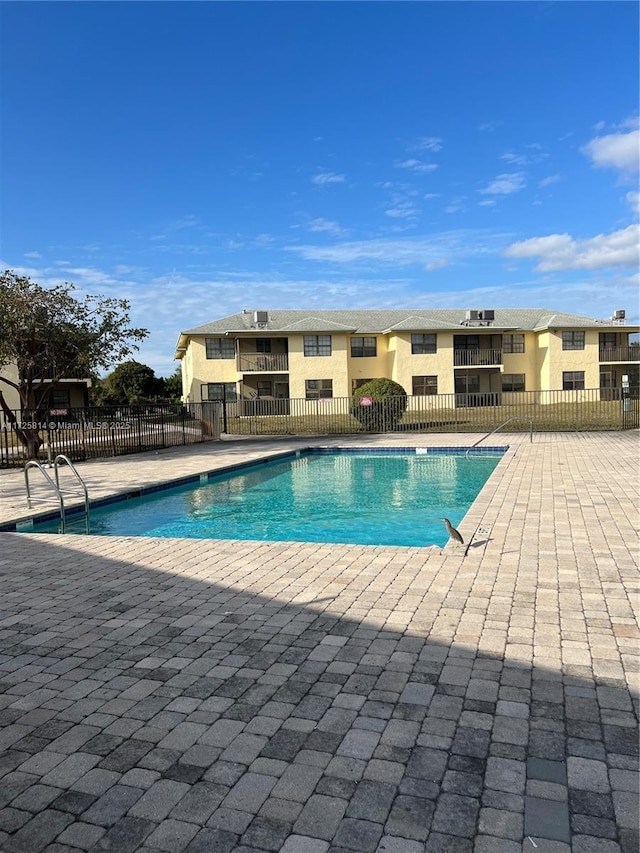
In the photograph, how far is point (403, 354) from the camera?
36844 mm

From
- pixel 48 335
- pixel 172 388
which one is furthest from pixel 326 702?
pixel 172 388

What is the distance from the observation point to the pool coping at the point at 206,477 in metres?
8.81

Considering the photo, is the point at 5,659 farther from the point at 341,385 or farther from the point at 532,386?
the point at 532,386

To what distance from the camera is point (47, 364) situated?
56.2 feet

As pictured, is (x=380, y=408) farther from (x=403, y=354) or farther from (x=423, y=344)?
(x=423, y=344)

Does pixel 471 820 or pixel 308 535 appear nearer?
pixel 471 820

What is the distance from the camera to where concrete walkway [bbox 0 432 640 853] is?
2.28 meters

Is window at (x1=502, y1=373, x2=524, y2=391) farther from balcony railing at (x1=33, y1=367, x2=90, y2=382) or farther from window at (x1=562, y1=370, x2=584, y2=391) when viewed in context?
balcony railing at (x1=33, y1=367, x2=90, y2=382)

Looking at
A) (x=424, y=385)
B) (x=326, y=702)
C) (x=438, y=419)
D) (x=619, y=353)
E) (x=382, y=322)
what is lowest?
(x=326, y=702)

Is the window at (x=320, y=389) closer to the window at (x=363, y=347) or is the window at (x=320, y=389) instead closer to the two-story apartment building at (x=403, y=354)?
the two-story apartment building at (x=403, y=354)

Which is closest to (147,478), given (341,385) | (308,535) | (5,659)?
(308,535)

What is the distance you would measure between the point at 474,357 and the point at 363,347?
700cm

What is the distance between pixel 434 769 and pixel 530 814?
43 cm

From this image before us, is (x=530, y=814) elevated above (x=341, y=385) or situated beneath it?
situated beneath
